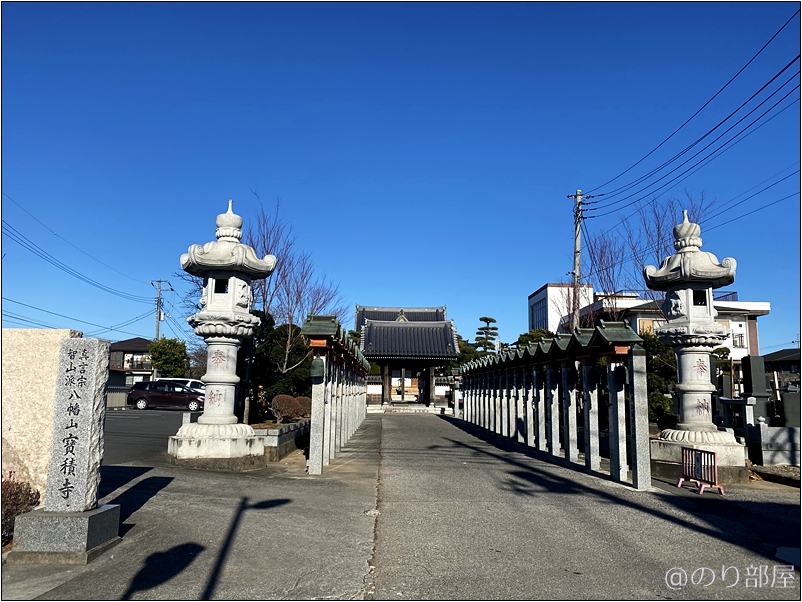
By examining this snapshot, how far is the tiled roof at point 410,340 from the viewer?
33.4 metres

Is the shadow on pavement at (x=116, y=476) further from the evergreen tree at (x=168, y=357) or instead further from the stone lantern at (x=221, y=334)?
the evergreen tree at (x=168, y=357)

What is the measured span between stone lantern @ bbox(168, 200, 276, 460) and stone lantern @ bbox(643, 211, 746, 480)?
812 cm

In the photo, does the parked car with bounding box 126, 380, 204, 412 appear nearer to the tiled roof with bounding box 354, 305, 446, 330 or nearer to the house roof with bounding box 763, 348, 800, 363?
the tiled roof with bounding box 354, 305, 446, 330

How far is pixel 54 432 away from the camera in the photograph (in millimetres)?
5375

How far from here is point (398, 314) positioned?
42938mm

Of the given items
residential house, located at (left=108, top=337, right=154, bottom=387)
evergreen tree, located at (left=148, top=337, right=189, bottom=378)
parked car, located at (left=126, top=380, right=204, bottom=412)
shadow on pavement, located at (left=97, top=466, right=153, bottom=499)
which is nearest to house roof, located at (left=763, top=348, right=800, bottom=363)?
parked car, located at (left=126, top=380, right=204, bottom=412)

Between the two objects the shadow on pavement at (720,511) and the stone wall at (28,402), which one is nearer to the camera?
the stone wall at (28,402)

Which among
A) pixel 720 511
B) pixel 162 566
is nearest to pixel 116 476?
pixel 162 566

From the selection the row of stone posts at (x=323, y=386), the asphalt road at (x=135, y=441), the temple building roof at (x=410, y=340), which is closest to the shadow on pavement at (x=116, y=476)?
the asphalt road at (x=135, y=441)

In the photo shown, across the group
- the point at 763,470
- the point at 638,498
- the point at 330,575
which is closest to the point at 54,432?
the point at 330,575

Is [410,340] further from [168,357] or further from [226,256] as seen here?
[226,256]

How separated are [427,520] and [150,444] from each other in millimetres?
10130

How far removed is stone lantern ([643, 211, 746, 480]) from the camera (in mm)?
10719

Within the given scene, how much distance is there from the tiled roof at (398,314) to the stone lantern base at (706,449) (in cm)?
3072
